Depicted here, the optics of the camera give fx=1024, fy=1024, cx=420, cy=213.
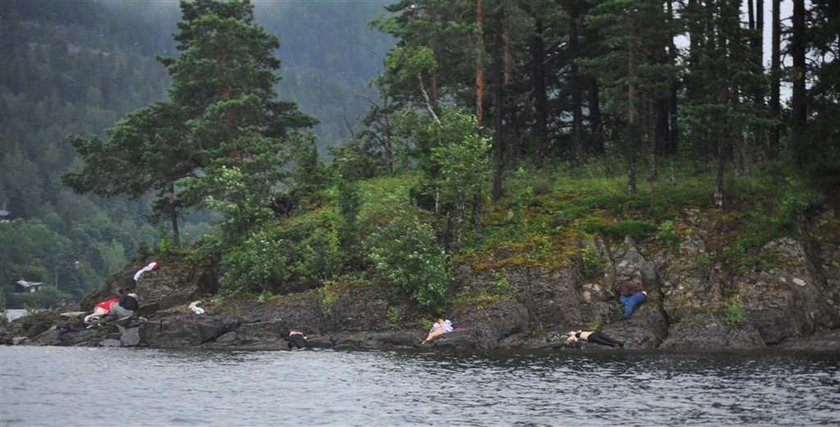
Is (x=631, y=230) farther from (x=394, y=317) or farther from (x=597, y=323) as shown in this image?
(x=394, y=317)

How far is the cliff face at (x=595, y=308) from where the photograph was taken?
50250 millimetres

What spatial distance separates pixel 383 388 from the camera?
36.4 metres

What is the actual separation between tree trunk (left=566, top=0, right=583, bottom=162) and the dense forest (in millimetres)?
164

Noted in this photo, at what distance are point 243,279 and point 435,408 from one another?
93.8 ft

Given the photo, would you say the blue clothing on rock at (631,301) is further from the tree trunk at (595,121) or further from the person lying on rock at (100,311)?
the person lying on rock at (100,311)

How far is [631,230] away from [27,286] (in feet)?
449

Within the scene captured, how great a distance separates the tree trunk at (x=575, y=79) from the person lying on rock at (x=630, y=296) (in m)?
15.0

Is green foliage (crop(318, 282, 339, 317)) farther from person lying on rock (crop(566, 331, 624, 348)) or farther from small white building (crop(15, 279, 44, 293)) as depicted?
small white building (crop(15, 279, 44, 293))

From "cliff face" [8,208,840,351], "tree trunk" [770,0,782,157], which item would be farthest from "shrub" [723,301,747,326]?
"tree trunk" [770,0,782,157]

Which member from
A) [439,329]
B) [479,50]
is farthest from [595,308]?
[479,50]

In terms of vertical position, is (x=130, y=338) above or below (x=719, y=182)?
below

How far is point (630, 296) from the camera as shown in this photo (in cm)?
5275

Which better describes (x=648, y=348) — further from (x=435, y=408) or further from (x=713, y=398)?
(x=435, y=408)

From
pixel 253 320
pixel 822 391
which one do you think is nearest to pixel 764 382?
pixel 822 391
